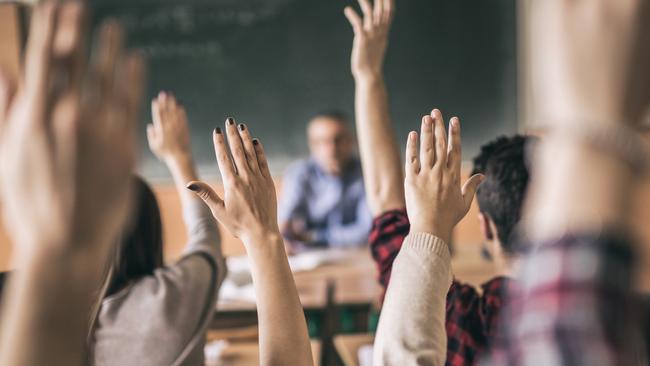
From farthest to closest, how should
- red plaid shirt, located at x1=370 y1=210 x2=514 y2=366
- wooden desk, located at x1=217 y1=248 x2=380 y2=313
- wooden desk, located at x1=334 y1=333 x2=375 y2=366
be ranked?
wooden desk, located at x1=217 y1=248 x2=380 y2=313
wooden desk, located at x1=334 y1=333 x2=375 y2=366
red plaid shirt, located at x1=370 y1=210 x2=514 y2=366

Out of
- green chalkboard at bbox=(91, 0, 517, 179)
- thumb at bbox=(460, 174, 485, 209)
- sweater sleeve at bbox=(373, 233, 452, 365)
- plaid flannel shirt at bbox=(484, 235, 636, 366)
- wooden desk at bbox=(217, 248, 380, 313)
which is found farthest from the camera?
green chalkboard at bbox=(91, 0, 517, 179)

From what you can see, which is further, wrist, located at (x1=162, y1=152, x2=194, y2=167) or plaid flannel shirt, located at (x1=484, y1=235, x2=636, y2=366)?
wrist, located at (x1=162, y1=152, x2=194, y2=167)

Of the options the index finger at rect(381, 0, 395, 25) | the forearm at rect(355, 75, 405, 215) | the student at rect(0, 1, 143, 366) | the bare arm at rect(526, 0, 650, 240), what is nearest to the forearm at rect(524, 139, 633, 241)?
the bare arm at rect(526, 0, 650, 240)

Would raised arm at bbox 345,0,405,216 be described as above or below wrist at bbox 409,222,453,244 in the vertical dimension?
above

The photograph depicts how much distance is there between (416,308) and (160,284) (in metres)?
0.75

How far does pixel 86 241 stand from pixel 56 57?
0.50 feet

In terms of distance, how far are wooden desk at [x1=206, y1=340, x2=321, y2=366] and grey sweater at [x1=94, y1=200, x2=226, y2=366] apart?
1.94 ft

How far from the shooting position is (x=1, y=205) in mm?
472

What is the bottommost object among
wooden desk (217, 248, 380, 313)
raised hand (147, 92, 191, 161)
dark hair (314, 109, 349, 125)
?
wooden desk (217, 248, 380, 313)

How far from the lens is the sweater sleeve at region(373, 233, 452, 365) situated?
33.9 inches

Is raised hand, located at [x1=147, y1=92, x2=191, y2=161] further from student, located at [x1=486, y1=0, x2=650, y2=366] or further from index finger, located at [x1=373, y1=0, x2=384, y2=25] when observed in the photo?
student, located at [x1=486, y1=0, x2=650, y2=366]

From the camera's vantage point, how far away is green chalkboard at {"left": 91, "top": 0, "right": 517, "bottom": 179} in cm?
448

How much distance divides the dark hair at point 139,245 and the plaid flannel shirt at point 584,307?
1.15 meters

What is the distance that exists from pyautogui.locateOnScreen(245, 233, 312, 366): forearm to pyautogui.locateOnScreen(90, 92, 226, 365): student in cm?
56
